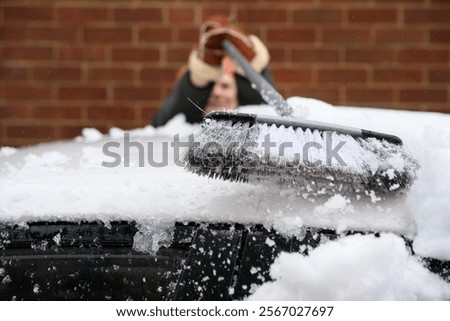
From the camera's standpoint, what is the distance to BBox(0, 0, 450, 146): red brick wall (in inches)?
163

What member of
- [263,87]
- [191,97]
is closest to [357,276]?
[263,87]

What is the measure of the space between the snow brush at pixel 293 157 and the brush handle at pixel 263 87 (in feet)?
1.59

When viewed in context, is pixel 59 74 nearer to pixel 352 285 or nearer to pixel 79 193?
pixel 79 193

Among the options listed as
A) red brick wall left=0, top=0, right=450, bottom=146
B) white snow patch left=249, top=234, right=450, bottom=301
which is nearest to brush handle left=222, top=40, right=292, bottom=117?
white snow patch left=249, top=234, right=450, bottom=301

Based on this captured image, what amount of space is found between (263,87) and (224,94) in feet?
2.94

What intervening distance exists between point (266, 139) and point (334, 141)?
0.16 meters

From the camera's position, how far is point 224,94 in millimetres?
3262

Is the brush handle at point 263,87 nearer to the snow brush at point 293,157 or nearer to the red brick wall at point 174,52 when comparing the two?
the snow brush at point 293,157

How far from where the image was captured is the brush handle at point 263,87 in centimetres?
198

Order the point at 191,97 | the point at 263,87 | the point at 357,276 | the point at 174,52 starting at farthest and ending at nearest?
the point at 174,52
the point at 191,97
the point at 263,87
the point at 357,276

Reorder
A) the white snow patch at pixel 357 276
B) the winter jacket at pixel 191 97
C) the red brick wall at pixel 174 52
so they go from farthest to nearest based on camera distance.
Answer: the red brick wall at pixel 174 52, the winter jacket at pixel 191 97, the white snow patch at pixel 357 276

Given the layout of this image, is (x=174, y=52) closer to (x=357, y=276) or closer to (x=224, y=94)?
(x=224, y=94)

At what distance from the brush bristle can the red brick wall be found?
9.37 ft

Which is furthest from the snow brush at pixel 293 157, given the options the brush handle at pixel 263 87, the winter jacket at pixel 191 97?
the winter jacket at pixel 191 97
